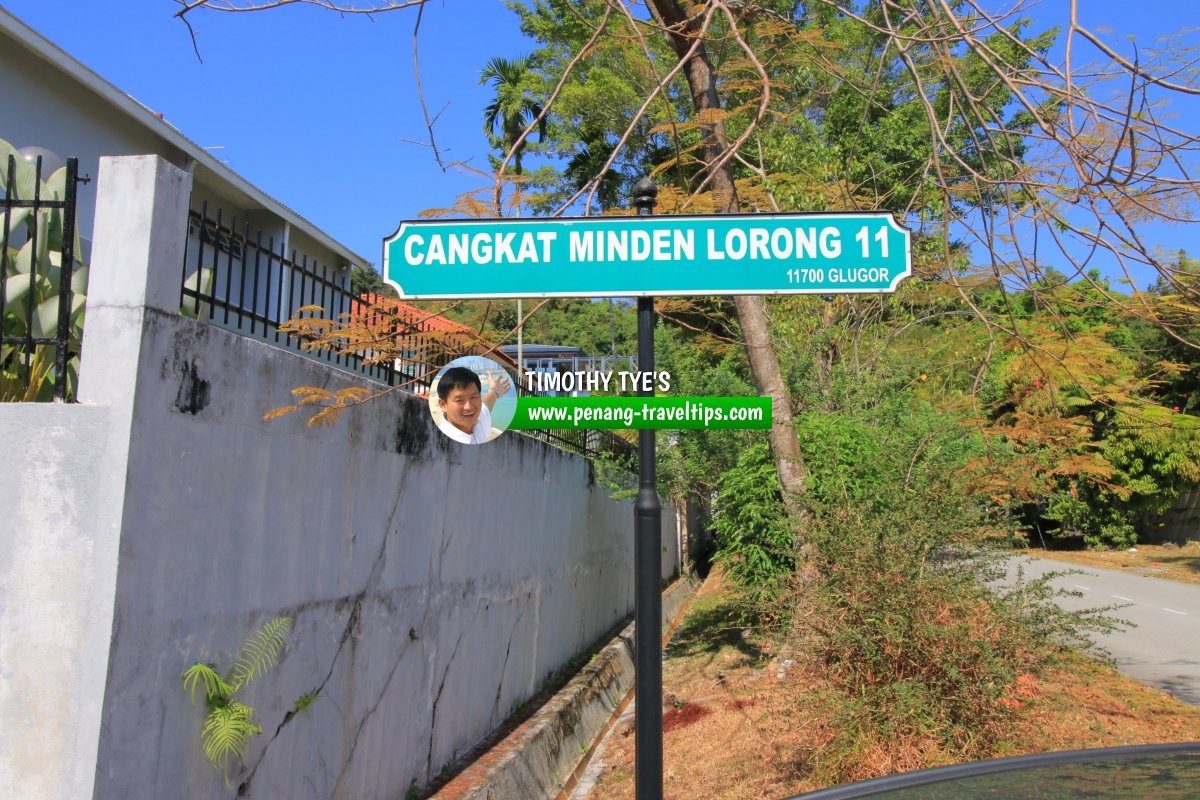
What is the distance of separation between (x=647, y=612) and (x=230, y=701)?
1.80 metres

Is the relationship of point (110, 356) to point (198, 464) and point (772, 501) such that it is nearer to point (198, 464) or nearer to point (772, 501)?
point (198, 464)

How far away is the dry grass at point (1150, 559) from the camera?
23.1 metres

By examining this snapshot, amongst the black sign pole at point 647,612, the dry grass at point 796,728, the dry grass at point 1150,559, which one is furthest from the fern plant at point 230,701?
the dry grass at point 1150,559

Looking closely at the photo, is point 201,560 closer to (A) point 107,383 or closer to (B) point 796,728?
(A) point 107,383

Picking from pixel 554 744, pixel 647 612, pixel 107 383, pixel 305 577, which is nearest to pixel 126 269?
pixel 107 383

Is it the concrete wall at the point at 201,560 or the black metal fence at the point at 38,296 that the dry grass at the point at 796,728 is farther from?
the black metal fence at the point at 38,296

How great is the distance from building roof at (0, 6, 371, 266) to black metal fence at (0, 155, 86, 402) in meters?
6.02

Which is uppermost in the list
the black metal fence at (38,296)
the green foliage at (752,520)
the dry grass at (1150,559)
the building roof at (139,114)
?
the building roof at (139,114)

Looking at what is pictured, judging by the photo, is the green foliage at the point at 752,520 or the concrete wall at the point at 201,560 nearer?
the concrete wall at the point at 201,560

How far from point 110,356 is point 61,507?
0.55 meters

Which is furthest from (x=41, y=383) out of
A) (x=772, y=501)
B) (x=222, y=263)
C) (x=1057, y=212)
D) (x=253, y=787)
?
(x=772, y=501)

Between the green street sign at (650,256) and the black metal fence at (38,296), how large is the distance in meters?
1.22

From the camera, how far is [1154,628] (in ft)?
44.0

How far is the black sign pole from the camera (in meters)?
3.28
